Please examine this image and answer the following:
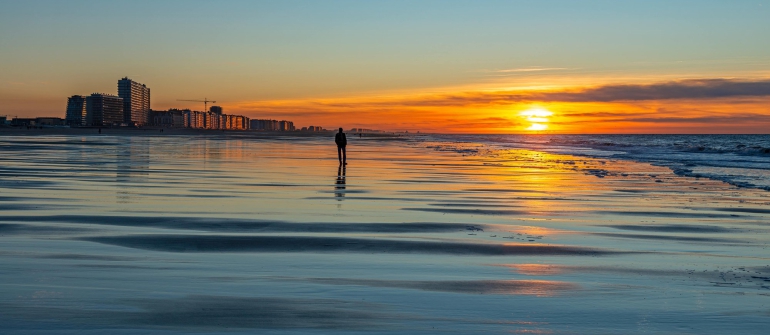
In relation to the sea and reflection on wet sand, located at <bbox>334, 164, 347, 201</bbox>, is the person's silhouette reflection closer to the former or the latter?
reflection on wet sand, located at <bbox>334, 164, 347, 201</bbox>

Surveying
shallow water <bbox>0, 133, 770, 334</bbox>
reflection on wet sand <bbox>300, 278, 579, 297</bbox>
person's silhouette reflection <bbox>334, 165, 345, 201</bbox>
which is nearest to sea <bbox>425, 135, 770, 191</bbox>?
shallow water <bbox>0, 133, 770, 334</bbox>

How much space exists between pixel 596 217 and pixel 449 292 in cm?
631

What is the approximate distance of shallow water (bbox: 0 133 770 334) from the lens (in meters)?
5.07

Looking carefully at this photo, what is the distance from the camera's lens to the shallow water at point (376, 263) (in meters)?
5.07

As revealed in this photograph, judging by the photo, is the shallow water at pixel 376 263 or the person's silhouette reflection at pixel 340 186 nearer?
the shallow water at pixel 376 263

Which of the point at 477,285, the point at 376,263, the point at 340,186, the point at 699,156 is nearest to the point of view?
the point at 477,285

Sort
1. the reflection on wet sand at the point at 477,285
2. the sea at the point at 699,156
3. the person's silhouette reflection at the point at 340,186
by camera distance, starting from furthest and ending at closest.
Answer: the sea at the point at 699,156, the person's silhouette reflection at the point at 340,186, the reflection on wet sand at the point at 477,285

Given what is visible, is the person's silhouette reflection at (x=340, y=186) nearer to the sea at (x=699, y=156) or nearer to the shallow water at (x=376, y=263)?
the shallow water at (x=376, y=263)

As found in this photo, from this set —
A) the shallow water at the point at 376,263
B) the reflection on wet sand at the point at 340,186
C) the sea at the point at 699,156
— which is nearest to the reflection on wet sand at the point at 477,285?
the shallow water at the point at 376,263

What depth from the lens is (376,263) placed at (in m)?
7.26

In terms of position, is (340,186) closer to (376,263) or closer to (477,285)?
(376,263)

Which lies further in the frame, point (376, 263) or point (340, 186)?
point (340, 186)

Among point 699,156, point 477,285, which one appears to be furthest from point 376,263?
point 699,156

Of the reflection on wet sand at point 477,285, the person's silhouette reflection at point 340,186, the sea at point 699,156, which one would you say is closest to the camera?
the reflection on wet sand at point 477,285
